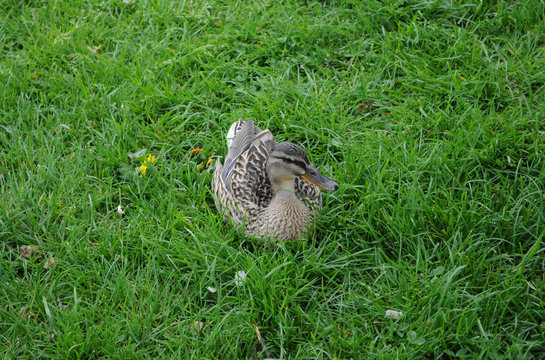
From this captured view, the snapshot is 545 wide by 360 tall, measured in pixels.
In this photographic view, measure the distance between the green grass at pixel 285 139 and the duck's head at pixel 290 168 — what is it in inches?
11.5

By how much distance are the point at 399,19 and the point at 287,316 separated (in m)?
2.92

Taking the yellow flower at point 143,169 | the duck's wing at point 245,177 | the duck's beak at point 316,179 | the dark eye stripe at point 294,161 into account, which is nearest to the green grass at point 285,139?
the yellow flower at point 143,169

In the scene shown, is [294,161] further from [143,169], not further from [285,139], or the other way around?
[143,169]

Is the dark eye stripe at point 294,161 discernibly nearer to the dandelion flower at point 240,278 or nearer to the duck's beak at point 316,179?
the duck's beak at point 316,179

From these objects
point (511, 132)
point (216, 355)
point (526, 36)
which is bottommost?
point (216, 355)

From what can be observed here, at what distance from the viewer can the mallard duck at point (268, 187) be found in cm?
332

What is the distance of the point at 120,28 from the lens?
501cm

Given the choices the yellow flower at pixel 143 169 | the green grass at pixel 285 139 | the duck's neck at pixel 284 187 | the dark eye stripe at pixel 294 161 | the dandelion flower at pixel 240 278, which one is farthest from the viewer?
the yellow flower at pixel 143 169

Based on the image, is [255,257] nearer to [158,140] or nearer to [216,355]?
[216,355]

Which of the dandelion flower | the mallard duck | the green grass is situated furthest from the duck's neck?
the dandelion flower

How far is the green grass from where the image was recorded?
2998mm

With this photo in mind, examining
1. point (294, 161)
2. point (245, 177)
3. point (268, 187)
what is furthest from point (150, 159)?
point (294, 161)

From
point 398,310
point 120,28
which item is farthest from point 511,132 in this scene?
point 120,28

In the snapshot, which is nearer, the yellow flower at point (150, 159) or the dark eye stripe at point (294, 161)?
the dark eye stripe at point (294, 161)
